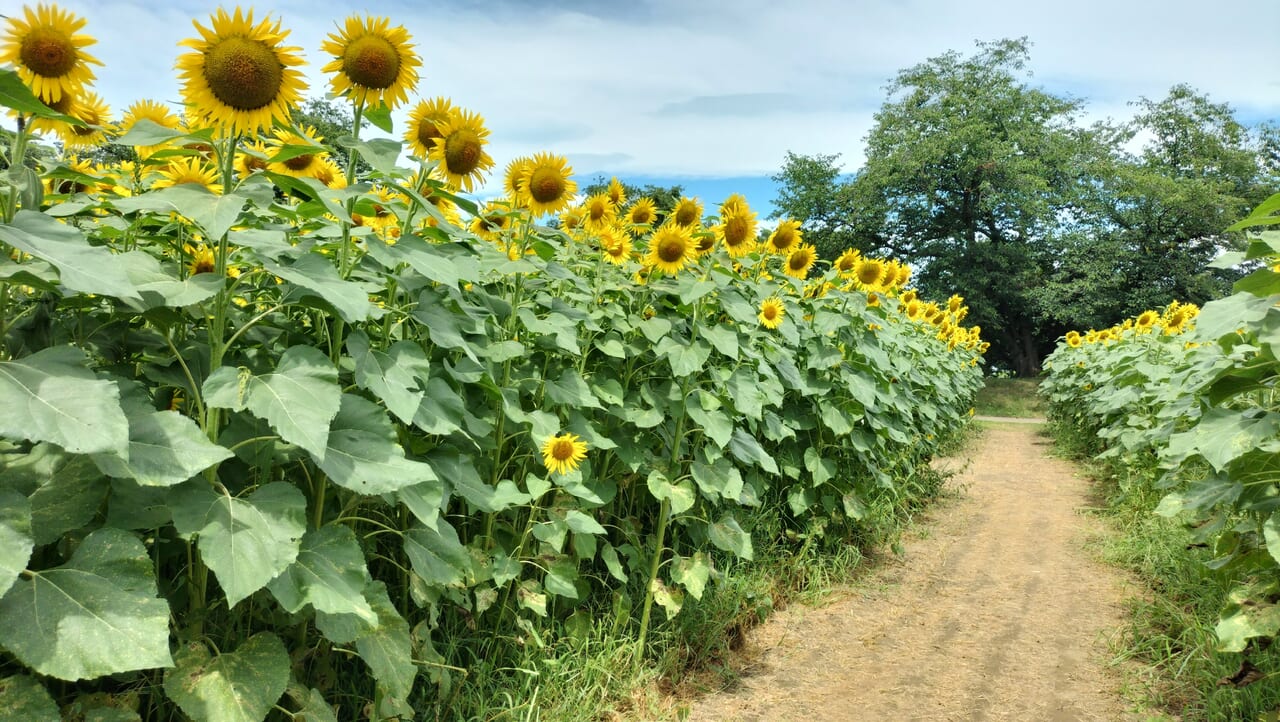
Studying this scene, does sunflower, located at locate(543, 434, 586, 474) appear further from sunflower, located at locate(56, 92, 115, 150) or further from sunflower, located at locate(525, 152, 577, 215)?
sunflower, located at locate(56, 92, 115, 150)

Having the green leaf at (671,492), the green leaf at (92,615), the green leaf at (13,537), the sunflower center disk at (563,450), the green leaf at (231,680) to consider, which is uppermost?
the green leaf at (13,537)

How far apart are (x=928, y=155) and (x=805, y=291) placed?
87.4ft

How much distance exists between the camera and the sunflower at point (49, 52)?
182 cm

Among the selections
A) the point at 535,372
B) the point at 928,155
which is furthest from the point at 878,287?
the point at 928,155

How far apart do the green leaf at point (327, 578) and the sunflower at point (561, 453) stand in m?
0.97

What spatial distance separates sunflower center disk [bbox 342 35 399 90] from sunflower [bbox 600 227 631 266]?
1452mm

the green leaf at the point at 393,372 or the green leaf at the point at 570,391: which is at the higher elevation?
the green leaf at the point at 393,372

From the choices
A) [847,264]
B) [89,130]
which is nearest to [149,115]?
[89,130]

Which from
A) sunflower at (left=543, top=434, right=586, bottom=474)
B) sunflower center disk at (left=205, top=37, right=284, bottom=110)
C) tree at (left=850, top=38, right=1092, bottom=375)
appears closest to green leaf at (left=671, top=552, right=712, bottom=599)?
sunflower at (left=543, top=434, right=586, bottom=474)

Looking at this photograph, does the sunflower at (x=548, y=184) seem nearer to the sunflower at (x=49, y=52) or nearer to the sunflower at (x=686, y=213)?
the sunflower at (x=686, y=213)

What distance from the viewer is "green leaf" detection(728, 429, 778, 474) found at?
367 centimetres

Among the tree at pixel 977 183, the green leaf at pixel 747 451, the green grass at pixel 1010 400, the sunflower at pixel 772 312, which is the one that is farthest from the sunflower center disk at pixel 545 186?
the tree at pixel 977 183

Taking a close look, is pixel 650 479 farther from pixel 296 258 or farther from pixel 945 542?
pixel 945 542

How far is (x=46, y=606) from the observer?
1414 millimetres
